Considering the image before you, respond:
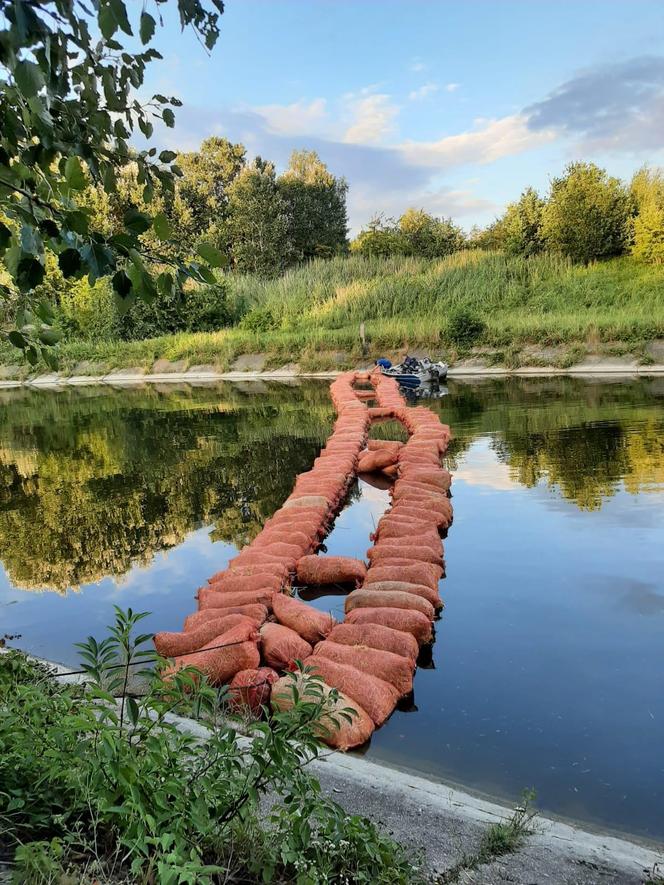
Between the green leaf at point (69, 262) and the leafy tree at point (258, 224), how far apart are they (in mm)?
47851

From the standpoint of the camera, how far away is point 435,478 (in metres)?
9.91

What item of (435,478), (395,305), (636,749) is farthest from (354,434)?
(395,305)

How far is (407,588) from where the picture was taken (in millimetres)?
6145

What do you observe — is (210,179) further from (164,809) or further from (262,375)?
(164,809)

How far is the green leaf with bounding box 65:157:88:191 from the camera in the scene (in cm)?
150

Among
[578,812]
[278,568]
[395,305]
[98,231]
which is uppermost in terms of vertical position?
[395,305]

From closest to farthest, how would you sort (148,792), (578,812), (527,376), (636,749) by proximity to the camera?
(148,792) → (578,812) → (636,749) → (527,376)

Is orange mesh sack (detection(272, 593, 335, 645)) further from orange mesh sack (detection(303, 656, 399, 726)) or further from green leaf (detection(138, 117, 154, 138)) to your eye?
green leaf (detection(138, 117, 154, 138))

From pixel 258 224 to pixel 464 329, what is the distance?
87.4 ft

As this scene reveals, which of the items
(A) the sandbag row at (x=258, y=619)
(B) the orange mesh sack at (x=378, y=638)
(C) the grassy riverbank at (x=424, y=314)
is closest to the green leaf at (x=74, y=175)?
(A) the sandbag row at (x=258, y=619)

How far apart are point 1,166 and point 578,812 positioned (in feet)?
13.8

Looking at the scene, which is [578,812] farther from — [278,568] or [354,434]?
[354,434]

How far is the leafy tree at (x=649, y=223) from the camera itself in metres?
32.3

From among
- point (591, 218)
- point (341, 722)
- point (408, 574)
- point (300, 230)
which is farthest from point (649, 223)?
point (341, 722)
